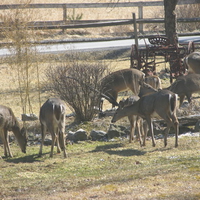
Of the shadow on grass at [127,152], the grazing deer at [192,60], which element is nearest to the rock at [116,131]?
the shadow on grass at [127,152]

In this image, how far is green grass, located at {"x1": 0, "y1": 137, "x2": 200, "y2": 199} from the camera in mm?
8070

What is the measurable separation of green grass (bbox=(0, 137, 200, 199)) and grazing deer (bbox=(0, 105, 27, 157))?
10.8 inches

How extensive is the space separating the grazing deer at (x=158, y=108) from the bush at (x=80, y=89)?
2.26 metres

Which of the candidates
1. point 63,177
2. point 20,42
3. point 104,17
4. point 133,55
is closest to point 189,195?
point 63,177

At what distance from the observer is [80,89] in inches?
573

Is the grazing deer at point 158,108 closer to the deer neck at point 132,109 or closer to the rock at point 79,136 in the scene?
the deer neck at point 132,109

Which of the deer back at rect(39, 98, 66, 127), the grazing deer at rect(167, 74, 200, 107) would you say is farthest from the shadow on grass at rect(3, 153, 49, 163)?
the grazing deer at rect(167, 74, 200, 107)

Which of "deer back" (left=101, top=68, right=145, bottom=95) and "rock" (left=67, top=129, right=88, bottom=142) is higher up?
"deer back" (left=101, top=68, right=145, bottom=95)

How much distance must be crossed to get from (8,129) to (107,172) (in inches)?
145

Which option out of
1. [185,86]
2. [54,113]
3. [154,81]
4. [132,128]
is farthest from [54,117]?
[154,81]

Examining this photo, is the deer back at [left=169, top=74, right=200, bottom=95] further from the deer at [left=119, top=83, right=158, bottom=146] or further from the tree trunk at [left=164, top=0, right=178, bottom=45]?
the tree trunk at [left=164, top=0, right=178, bottom=45]

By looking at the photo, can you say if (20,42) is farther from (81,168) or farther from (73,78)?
(81,168)

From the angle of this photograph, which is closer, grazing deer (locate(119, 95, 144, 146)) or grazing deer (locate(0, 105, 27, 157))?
A: grazing deer (locate(0, 105, 27, 157))

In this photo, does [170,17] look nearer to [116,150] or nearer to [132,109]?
[132,109]
